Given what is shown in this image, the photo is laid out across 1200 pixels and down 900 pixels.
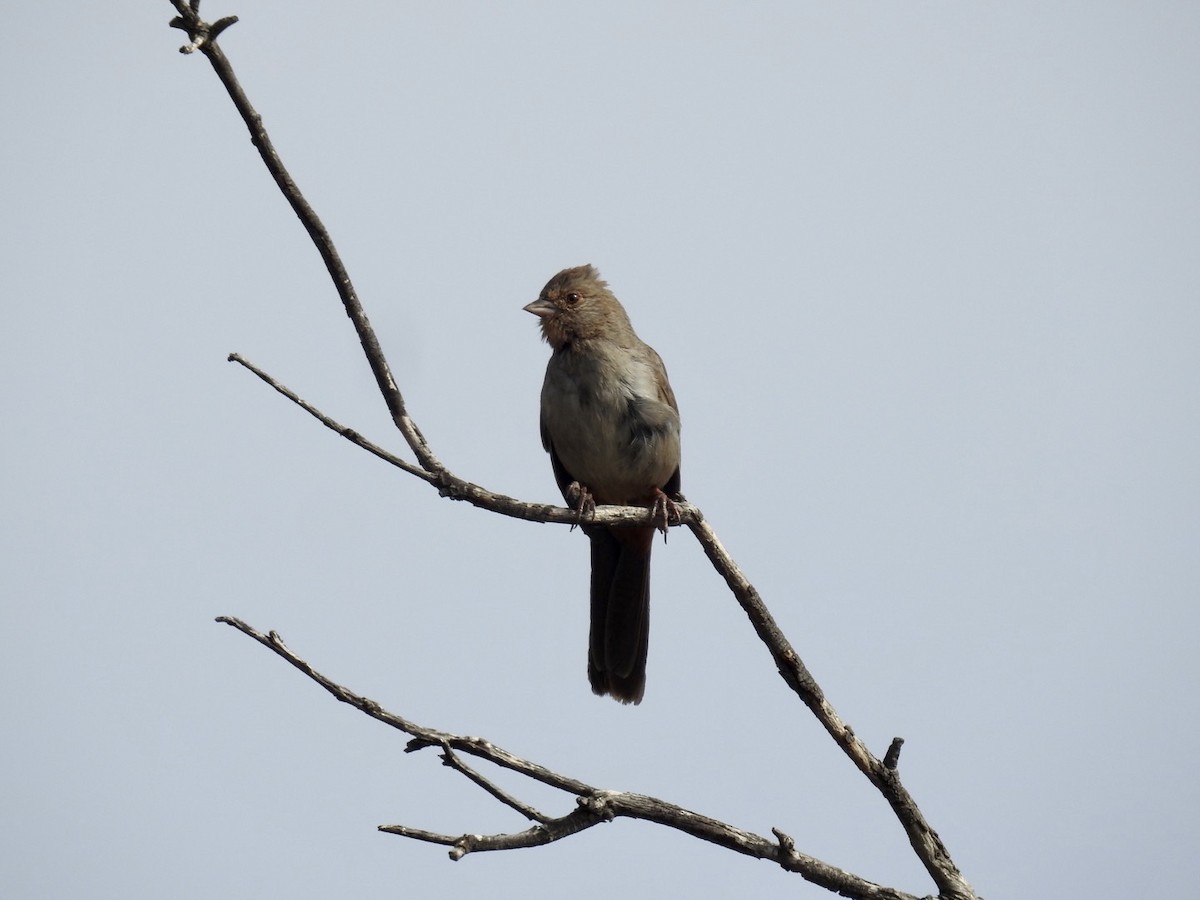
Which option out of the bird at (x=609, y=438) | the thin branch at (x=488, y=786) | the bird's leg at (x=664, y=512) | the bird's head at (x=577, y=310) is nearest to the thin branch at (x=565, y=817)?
the thin branch at (x=488, y=786)

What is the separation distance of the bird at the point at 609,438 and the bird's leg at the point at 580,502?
0.04 ft

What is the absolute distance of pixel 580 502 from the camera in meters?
5.71

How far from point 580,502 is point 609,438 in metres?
0.83

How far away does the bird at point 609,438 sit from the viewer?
6.49 meters

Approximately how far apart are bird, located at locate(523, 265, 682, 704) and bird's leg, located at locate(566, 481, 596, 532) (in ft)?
0.04

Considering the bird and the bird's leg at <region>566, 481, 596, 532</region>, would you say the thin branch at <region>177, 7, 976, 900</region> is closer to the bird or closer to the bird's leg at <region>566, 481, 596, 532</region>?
the bird's leg at <region>566, 481, 596, 532</region>

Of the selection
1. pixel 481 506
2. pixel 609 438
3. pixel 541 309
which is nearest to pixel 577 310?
pixel 541 309

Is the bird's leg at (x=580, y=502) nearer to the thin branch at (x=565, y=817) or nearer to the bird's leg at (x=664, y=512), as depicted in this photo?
the bird's leg at (x=664, y=512)

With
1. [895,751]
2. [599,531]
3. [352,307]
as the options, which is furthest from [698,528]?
[599,531]

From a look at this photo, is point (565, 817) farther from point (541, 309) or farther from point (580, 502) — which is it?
point (541, 309)

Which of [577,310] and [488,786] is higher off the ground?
[577,310]

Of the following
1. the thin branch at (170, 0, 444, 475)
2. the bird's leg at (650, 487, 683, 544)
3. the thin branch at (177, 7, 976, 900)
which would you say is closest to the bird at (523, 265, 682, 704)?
the bird's leg at (650, 487, 683, 544)

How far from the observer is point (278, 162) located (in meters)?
3.83

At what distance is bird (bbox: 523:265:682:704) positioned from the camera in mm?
6488
